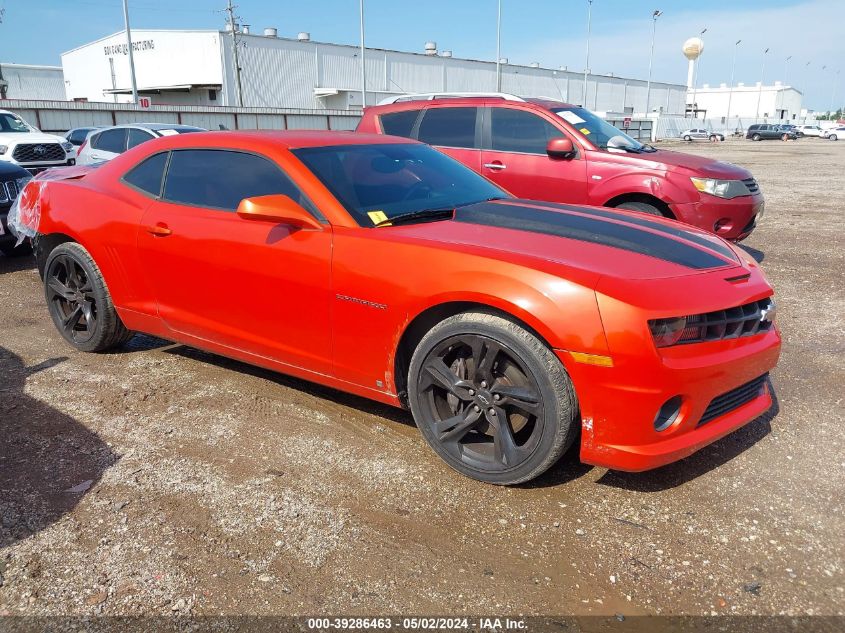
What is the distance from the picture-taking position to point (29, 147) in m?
15.3

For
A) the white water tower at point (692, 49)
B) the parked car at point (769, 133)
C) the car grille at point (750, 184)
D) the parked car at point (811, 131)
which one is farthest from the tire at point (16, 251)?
the white water tower at point (692, 49)

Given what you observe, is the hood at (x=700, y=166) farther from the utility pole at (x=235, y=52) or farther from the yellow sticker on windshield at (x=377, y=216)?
the utility pole at (x=235, y=52)

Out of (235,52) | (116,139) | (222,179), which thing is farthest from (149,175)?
(235,52)

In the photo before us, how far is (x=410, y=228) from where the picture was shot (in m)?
3.25

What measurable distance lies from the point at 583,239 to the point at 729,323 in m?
0.73

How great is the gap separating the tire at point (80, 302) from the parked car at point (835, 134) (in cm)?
7850

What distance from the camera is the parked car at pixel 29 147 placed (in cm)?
1501

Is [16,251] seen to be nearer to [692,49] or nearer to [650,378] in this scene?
[650,378]

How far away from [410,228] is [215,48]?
168ft

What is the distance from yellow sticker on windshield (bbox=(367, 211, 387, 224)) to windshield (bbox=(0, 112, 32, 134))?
1607cm

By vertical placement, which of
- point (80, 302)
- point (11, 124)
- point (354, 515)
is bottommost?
point (354, 515)

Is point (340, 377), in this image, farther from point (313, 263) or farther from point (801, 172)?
point (801, 172)

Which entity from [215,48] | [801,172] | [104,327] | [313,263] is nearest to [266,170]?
[313,263]

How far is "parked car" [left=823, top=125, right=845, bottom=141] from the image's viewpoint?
67.8 metres
